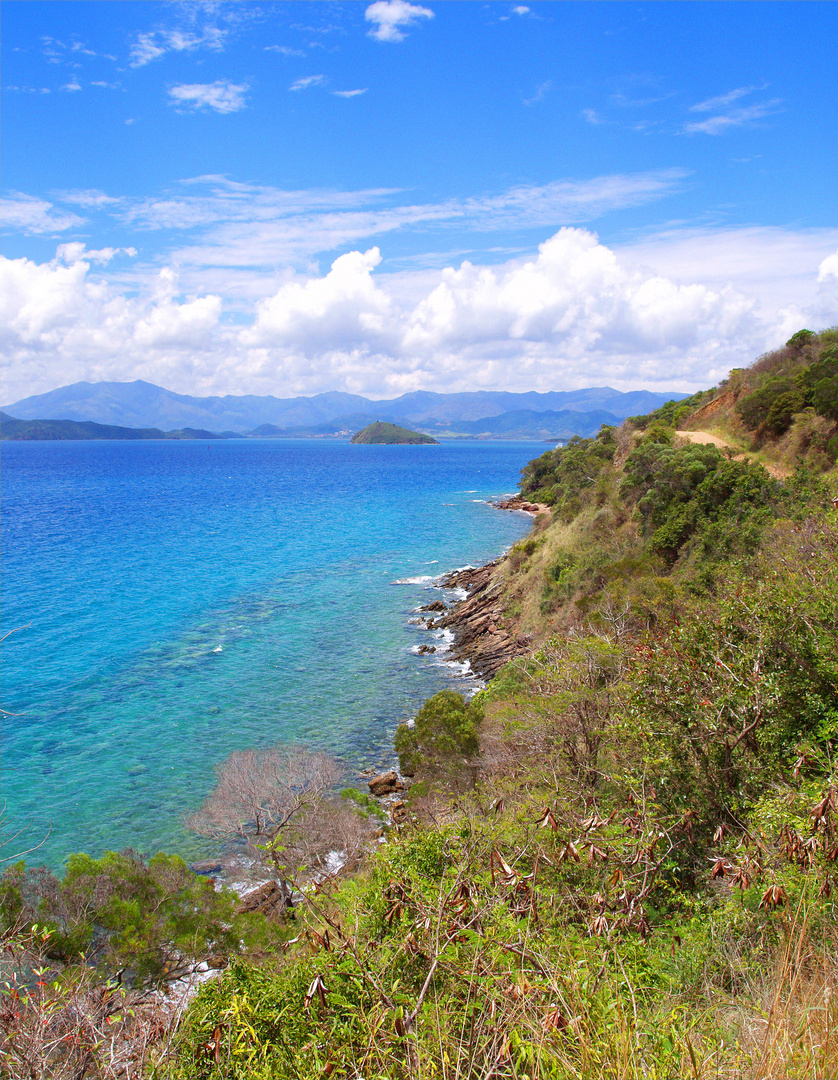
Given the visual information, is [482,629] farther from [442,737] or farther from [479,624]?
[442,737]

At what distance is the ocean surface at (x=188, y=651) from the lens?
2261 centimetres

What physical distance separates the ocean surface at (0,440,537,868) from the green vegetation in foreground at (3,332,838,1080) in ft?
26.1

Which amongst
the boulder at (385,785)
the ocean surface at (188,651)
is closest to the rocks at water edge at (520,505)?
the ocean surface at (188,651)

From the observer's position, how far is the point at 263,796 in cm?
2008

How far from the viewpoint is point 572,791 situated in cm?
1030

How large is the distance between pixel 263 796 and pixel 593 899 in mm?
16711

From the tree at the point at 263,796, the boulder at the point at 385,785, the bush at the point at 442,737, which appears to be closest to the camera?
the tree at the point at 263,796

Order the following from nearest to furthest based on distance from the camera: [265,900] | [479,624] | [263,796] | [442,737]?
[265,900], [442,737], [263,796], [479,624]

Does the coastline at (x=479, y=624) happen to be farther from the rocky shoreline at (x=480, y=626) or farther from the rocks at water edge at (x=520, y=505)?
the rocks at water edge at (x=520, y=505)

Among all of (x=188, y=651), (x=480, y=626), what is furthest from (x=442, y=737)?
(x=188, y=651)

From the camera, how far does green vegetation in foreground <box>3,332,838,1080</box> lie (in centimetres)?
453

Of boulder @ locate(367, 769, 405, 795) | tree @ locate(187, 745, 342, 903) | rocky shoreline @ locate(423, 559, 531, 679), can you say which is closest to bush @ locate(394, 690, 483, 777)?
boulder @ locate(367, 769, 405, 795)

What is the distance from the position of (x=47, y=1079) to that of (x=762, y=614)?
35.6ft

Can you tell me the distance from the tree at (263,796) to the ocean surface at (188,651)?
3.27 ft
